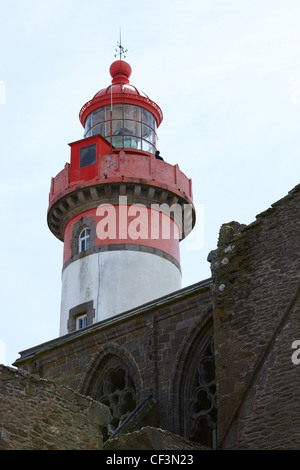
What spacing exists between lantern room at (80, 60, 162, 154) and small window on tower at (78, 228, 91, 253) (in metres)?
3.93

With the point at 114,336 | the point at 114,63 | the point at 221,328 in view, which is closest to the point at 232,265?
the point at 221,328

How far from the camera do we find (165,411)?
19.2m

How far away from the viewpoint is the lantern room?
3397 centimetres

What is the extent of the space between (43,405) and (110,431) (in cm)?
620

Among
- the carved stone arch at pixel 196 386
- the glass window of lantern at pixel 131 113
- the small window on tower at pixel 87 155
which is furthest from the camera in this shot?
the glass window of lantern at pixel 131 113

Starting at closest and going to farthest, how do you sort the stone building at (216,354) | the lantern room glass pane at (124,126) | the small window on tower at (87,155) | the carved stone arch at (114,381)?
the stone building at (216,354) → the carved stone arch at (114,381) → the small window on tower at (87,155) → the lantern room glass pane at (124,126)

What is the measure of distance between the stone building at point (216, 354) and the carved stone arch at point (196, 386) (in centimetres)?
2

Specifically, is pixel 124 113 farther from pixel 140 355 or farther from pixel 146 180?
pixel 140 355

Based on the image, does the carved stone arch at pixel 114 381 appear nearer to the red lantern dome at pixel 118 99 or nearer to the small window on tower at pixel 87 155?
the small window on tower at pixel 87 155

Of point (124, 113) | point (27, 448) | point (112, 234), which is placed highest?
point (124, 113)

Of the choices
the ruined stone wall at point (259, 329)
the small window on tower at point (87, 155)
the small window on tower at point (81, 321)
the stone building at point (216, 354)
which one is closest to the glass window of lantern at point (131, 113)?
the small window on tower at point (87, 155)

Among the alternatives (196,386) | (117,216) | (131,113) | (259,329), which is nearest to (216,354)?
(259,329)

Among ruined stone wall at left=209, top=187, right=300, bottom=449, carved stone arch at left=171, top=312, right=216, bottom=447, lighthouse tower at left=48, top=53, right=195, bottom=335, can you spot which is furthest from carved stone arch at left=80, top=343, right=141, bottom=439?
lighthouse tower at left=48, top=53, right=195, bottom=335

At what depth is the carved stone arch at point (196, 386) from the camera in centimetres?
1844
